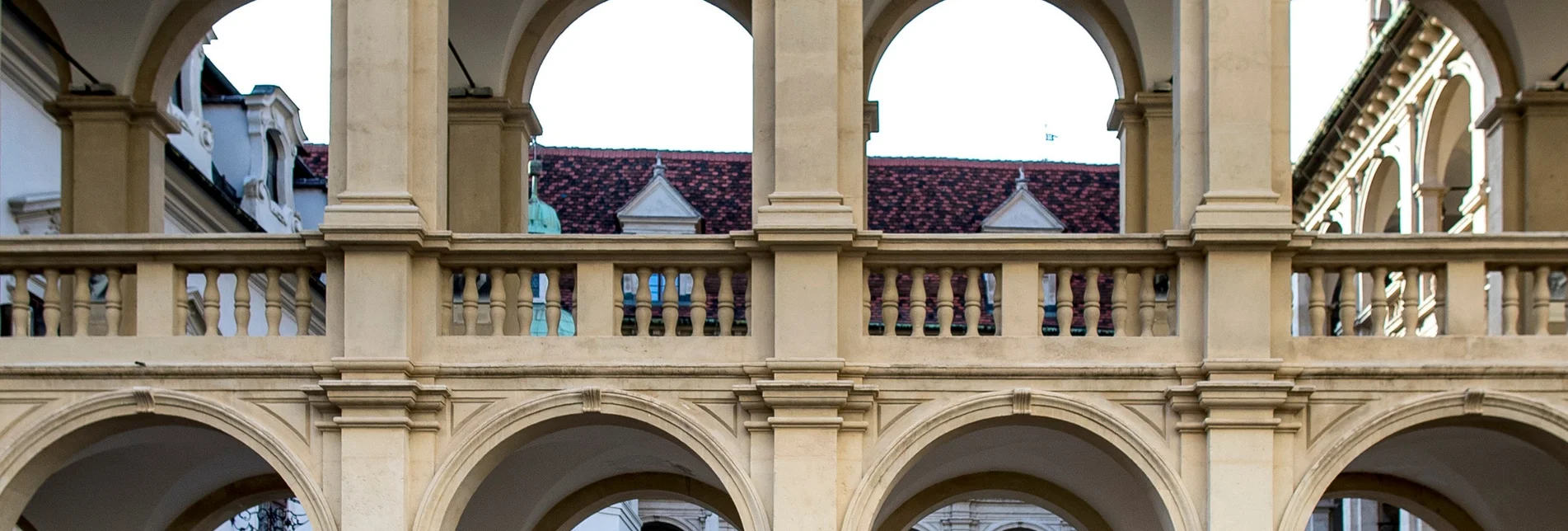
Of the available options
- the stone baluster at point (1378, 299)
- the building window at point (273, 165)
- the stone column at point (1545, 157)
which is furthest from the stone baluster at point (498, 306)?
the building window at point (273, 165)

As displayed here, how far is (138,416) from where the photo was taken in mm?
17125

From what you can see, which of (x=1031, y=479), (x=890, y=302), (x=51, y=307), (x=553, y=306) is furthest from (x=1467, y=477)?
(x=51, y=307)

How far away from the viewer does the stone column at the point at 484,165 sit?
70.1 feet

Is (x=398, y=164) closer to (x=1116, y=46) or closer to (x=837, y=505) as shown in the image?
(x=837, y=505)

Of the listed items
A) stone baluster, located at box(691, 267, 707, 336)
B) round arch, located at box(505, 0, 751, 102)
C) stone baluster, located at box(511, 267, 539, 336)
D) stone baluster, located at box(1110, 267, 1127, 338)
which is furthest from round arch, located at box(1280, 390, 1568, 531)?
round arch, located at box(505, 0, 751, 102)

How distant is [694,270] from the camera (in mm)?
17297

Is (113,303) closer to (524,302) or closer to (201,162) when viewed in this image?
(524,302)

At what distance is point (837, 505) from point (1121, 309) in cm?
255

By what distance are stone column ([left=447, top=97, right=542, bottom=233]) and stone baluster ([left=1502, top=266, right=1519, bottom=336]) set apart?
896cm

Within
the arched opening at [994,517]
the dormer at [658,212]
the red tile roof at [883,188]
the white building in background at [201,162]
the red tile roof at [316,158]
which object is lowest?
the arched opening at [994,517]

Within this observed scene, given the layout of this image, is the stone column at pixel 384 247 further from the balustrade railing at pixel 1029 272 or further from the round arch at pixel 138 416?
the balustrade railing at pixel 1029 272

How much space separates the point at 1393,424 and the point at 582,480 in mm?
7545

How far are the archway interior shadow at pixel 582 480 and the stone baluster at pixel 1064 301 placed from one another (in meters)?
3.22

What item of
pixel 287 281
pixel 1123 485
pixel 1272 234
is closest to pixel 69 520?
pixel 1123 485
